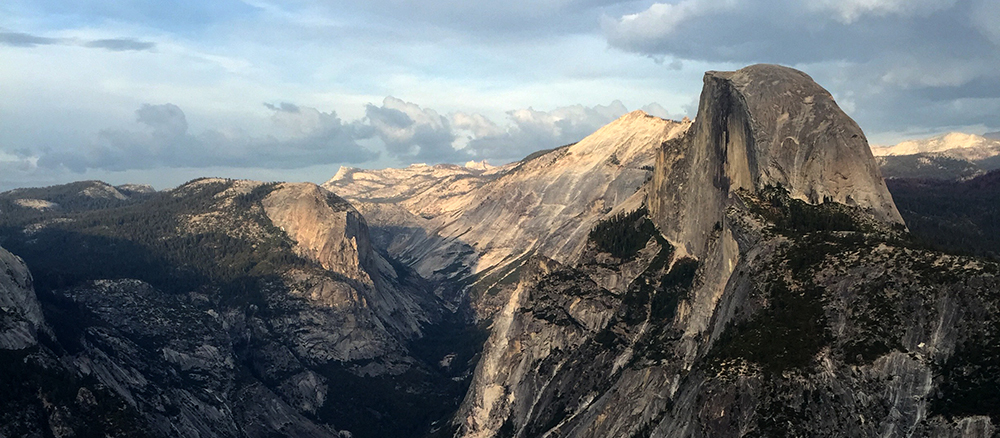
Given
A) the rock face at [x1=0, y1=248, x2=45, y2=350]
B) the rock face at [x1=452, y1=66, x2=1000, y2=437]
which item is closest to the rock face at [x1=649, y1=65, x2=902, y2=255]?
the rock face at [x1=452, y1=66, x2=1000, y2=437]

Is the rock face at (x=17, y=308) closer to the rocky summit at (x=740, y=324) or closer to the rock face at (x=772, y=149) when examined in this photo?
the rocky summit at (x=740, y=324)

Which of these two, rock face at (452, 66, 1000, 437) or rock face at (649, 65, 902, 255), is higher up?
rock face at (649, 65, 902, 255)

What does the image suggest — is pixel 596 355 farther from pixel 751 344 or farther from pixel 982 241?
pixel 982 241

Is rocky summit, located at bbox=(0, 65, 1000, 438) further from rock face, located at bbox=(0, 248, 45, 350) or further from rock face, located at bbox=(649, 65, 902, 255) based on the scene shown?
rock face, located at bbox=(0, 248, 45, 350)

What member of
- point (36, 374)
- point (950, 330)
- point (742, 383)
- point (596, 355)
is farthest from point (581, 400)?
point (36, 374)

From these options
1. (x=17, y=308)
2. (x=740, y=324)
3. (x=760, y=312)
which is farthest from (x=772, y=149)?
(x=17, y=308)

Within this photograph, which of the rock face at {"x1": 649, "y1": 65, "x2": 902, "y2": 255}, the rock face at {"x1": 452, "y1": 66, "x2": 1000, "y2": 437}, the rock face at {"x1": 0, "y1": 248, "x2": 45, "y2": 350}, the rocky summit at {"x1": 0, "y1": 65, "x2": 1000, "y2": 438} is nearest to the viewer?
the rock face at {"x1": 452, "y1": 66, "x2": 1000, "y2": 437}

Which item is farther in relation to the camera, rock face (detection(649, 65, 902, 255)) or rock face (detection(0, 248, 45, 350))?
rock face (detection(0, 248, 45, 350))
